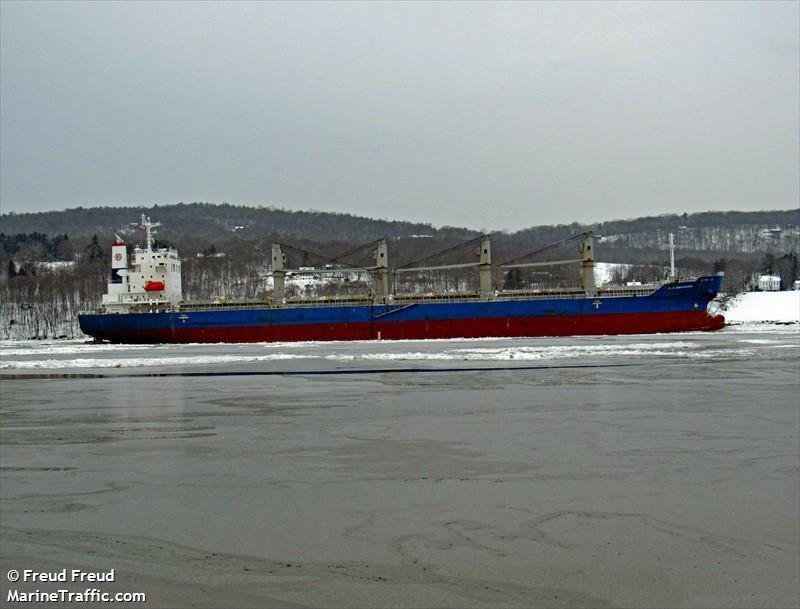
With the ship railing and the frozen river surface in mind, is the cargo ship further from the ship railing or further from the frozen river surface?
the frozen river surface

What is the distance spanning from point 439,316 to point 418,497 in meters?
30.6

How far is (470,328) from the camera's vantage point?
120ft

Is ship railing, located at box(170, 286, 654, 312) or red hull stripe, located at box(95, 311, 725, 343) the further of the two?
ship railing, located at box(170, 286, 654, 312)

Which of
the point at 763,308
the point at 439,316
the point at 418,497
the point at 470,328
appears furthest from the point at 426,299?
the point at 763,308

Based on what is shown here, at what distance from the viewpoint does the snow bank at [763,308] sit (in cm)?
5881

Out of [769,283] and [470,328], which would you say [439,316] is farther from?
[769,283]

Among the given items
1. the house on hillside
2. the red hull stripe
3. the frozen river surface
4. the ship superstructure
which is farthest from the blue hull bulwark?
the house on hillside

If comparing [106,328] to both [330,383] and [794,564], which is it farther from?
[794,564]

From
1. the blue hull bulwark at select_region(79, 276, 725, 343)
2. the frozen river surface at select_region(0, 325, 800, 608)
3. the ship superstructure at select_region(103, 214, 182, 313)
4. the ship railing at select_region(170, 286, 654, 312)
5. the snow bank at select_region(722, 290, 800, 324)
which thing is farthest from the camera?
the snow bank at select_region(722, 290, 800, 324)

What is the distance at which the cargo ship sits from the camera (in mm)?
36188

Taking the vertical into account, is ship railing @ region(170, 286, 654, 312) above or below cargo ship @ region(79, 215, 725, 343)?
above

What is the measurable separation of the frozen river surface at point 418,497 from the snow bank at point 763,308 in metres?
52.0

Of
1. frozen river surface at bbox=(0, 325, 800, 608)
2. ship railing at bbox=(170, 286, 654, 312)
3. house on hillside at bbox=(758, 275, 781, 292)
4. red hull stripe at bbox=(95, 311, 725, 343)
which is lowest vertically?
frozen river surface at bbox=(0, 325, 800, 608)

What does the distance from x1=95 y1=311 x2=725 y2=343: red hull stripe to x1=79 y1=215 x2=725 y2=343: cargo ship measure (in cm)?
6
